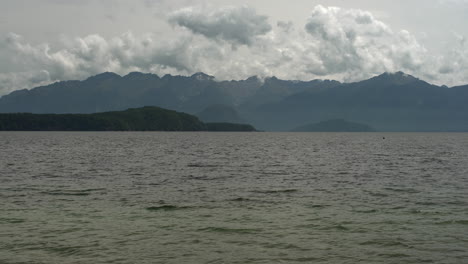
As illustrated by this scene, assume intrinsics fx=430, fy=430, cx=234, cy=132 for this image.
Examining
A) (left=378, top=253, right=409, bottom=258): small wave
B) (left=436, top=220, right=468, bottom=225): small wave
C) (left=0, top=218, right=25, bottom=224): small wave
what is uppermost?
(left=436, top=220, right=468, bottom=225): small wave

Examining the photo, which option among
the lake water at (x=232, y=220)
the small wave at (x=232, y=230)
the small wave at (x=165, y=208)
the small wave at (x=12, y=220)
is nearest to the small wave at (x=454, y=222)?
the lake water at (x=232, y=220)

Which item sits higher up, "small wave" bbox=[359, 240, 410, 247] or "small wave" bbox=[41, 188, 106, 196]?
"small wave" bbox=[359, 240, 410, 247]

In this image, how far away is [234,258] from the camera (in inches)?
820

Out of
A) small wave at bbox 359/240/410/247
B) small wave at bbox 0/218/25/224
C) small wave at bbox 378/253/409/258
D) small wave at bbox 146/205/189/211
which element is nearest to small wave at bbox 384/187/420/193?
small wave at bbox 359/240/410/247

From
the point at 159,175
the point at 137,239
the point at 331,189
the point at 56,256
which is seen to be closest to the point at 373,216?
the point at 331,189

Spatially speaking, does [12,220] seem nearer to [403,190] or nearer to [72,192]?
[72,192]

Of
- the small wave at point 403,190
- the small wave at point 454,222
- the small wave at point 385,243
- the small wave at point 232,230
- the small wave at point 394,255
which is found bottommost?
the small wave at point 232,230

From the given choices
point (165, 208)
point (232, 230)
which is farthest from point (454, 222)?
point (165, 208)

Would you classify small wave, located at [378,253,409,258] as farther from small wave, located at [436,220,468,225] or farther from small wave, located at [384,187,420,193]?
small wave, located at [384,187,420,193]

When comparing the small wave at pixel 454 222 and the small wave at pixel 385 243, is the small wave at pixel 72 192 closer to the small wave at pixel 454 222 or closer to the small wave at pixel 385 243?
the small wave at pixel 385 243

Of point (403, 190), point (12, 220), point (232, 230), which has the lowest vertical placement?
point (12, 220)

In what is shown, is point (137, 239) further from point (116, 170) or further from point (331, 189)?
point (116, 170)

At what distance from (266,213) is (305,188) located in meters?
14.1

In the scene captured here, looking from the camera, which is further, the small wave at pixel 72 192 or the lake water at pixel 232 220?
the small wave at pixel 72 192
